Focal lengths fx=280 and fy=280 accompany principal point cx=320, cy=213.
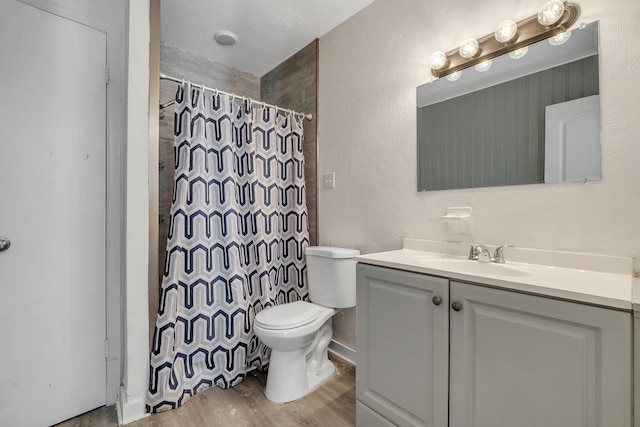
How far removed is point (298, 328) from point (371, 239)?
0.71m

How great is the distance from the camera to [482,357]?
3.09ft

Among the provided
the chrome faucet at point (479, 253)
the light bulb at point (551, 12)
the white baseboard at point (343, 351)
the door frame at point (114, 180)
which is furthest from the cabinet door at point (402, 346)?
the door frame at point (114, 180)

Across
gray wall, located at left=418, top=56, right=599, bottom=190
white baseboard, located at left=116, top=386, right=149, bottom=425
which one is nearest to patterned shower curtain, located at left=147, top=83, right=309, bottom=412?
white baseboard, located at left=116, top=386, right=149, bottom=425

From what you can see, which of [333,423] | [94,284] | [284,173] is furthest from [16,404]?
[284,173]

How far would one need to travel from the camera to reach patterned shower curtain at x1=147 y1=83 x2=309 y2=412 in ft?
5.18

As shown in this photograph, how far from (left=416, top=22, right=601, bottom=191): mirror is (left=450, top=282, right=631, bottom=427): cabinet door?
0.62m

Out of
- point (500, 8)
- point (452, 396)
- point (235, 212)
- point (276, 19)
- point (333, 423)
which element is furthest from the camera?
point (276, 19)

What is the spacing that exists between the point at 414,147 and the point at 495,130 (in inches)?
16.0

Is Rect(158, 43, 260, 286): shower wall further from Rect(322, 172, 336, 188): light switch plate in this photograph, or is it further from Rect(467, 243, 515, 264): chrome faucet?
Rect(467, 243, 515, 264): chrome faucet

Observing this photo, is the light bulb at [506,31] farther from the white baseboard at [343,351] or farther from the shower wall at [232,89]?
the white baseboard at [343,351]

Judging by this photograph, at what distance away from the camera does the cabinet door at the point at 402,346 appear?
1044 millimetres

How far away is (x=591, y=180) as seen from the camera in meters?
1.07

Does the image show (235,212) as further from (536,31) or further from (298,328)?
(536,31)

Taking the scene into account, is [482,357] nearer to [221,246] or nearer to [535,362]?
[535,362]
